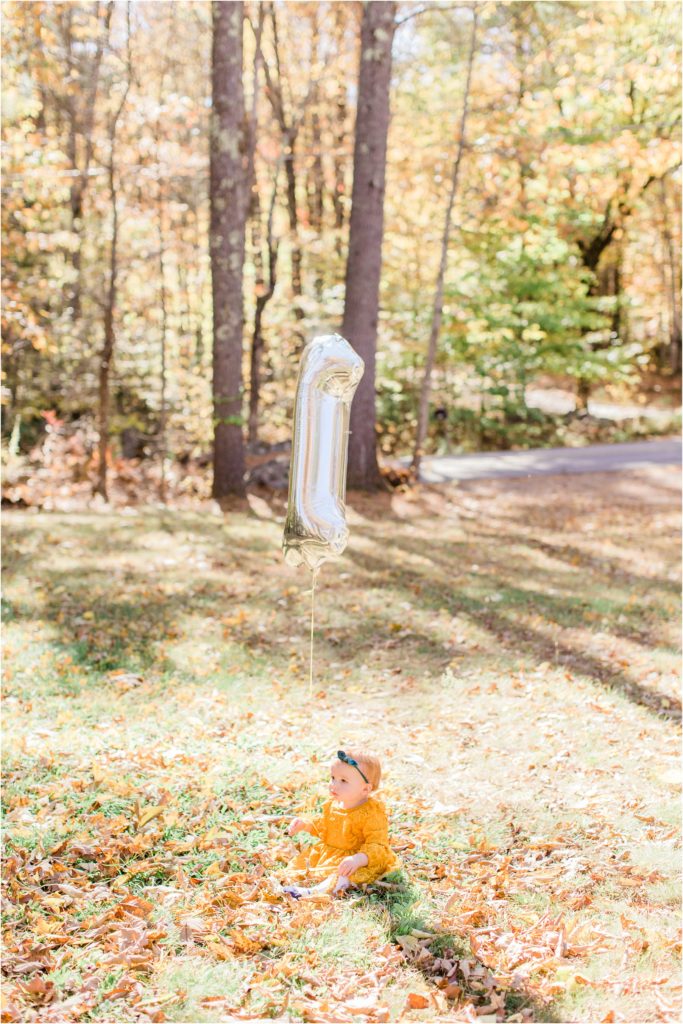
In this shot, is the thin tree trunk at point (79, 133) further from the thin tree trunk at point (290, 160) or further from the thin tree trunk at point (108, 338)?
the thin tree trunk at point (290, 160)

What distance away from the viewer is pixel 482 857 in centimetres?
446

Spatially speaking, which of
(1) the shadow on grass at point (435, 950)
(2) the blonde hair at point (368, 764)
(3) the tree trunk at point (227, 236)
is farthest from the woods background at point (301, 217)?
(1) the shadow on grass at point (435, 950)

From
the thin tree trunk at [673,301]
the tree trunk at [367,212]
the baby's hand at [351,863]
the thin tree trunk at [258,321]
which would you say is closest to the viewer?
the baby's hand at [351,863]

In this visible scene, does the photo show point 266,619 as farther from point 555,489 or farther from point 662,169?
point 662,169

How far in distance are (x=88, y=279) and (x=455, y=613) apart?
41.0 ft

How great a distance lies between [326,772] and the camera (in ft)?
17.4

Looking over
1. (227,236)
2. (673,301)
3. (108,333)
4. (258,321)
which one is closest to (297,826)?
(227,236)

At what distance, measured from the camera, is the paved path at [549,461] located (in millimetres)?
15594

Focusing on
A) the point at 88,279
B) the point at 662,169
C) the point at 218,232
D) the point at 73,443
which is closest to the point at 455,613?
the point at 218,232

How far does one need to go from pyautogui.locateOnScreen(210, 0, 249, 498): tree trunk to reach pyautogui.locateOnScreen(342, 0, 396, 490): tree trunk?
158 cm

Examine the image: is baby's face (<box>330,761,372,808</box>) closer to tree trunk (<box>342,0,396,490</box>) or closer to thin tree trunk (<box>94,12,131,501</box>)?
tree trunk (<box>342,0,396,490</box>)

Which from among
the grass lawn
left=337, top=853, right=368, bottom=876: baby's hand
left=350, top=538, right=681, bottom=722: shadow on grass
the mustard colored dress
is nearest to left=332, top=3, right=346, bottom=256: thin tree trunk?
left=350, top=538, right=681, bottom=722: shadow on grass

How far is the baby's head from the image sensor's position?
4.27 m

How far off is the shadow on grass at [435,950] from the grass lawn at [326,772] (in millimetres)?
12
